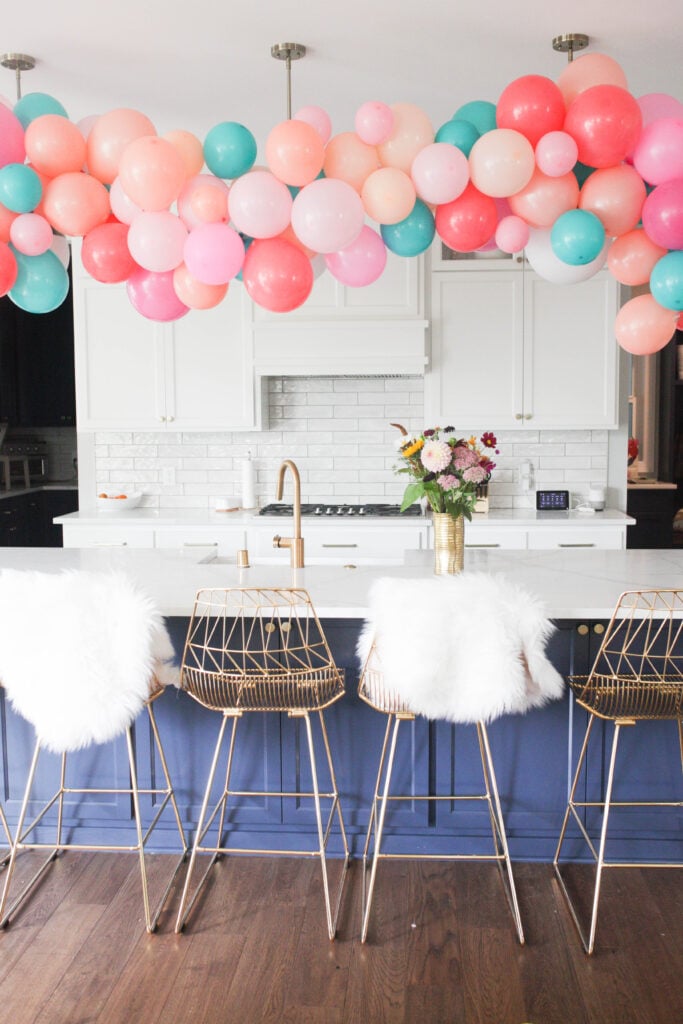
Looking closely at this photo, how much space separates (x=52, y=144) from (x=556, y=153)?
147cm

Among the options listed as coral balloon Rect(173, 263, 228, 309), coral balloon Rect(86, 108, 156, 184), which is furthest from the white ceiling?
coral balloon Rect(173, 263, 228, 309)

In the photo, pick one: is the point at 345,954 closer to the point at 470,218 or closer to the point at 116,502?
the point at 470,218

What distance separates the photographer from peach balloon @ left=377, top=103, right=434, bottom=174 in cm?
272

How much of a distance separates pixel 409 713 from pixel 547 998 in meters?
0.78

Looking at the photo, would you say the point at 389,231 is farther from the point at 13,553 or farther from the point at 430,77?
the point at 13,553

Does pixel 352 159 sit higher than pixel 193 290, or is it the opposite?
pixel 352 159

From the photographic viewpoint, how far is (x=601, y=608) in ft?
8.66

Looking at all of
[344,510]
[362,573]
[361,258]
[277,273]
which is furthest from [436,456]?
[344,510]

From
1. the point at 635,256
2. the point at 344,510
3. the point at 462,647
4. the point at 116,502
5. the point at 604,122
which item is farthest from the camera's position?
the point at 116,502

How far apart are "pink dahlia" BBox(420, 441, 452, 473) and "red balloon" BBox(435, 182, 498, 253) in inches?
25.2

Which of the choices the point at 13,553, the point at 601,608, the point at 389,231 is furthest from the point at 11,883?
the point at 389,231

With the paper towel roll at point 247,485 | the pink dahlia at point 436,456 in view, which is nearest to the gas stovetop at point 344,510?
the paper towel roll at point 247,485

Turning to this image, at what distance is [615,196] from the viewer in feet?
8.76

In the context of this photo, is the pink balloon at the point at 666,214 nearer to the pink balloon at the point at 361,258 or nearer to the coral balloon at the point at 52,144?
the pink balloon at the point at 361,258
